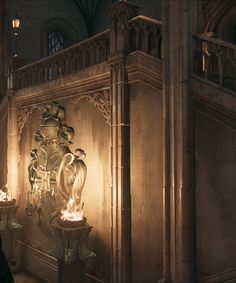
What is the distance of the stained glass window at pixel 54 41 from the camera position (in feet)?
51.8

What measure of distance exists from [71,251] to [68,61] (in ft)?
12.9

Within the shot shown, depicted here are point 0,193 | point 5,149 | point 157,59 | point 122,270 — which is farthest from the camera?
point 5,149

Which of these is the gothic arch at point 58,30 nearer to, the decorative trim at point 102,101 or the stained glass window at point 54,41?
the stained glass window at point 54,41

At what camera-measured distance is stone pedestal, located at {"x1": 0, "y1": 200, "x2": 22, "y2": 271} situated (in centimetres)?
852

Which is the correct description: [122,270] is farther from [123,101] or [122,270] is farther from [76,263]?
[123,101]

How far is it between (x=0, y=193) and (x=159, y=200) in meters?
5.18

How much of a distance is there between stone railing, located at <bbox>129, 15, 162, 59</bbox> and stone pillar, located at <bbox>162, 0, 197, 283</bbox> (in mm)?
376

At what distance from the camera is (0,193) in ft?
29.5

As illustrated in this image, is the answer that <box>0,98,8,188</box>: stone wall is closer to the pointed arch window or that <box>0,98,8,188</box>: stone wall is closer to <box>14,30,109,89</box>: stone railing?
<box>14,30,109,89</box>: stone railing

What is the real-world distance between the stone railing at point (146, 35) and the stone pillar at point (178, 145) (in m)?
0.38

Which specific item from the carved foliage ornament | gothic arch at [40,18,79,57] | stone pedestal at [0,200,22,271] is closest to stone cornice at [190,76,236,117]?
the carved foliage ornament

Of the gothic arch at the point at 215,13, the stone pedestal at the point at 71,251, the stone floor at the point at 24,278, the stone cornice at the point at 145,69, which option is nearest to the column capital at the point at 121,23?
the stone cornice at the point at 145,69

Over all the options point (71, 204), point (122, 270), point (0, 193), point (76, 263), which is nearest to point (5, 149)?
point (0, 193)

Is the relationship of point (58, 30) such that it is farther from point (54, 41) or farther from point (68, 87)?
point (68, 87)
